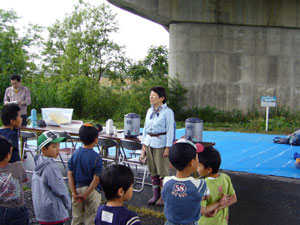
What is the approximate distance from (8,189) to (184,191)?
1393mm

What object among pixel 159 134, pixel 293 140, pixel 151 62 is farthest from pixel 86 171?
pixel 151 62

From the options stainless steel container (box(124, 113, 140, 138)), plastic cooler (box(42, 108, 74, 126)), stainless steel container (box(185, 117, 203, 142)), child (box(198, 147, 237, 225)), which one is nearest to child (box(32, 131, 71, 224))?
child (box(198, 147, 237, 225))

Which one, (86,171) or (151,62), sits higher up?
(151,62)

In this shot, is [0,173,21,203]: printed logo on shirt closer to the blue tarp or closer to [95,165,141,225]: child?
[95,165,141,225]: child

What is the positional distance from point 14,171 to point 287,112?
14.6 meters

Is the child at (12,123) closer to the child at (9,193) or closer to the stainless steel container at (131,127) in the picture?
the child at (9,193)

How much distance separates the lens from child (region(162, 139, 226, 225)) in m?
2.12

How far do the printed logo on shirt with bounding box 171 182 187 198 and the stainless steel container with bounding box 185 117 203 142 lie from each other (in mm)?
2564

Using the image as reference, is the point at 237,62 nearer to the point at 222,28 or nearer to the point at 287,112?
the point at 222,28

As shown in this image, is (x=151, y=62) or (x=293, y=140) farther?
(x=151, y=62)

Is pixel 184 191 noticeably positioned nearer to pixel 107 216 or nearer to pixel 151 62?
pixel 107 216

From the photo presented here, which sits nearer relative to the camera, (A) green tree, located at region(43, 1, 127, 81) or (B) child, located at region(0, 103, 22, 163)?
(B) child, located at region(0, 103, 22, 163)

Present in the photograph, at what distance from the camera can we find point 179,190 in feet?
6.98

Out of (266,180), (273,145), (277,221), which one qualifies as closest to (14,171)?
(277,221)
